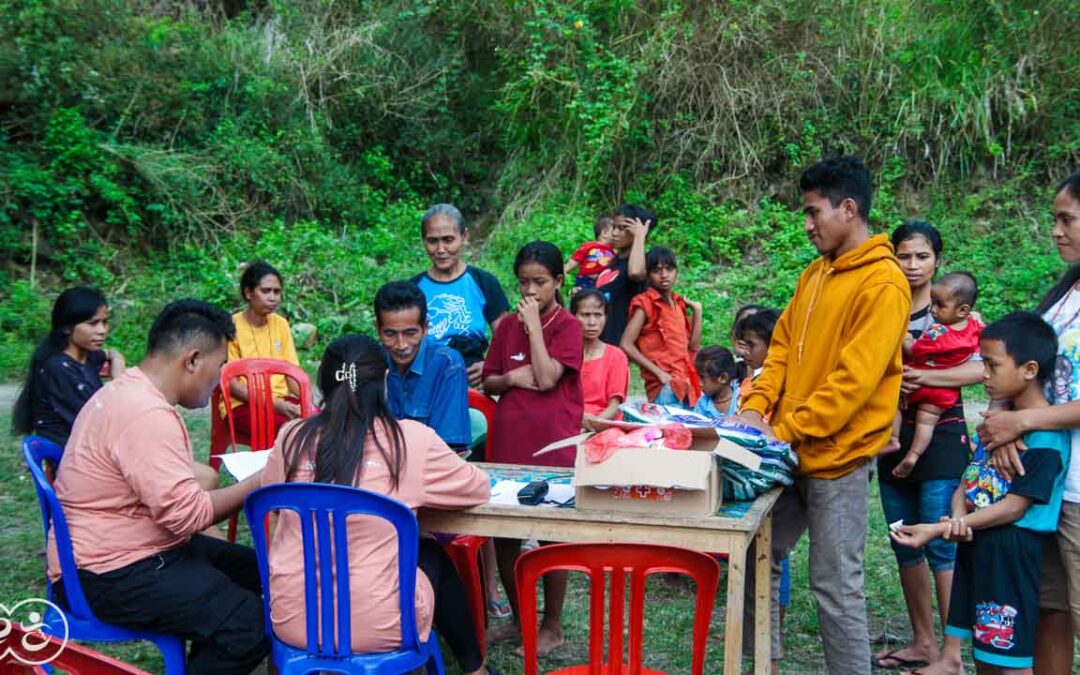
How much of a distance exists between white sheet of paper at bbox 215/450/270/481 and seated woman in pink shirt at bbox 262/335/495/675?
17.7 inches

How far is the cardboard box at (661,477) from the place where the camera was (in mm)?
2963

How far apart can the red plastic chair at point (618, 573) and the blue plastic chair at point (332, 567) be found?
1.29 ft

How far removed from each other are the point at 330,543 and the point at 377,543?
5.4 inches

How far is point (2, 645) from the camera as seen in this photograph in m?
1.87

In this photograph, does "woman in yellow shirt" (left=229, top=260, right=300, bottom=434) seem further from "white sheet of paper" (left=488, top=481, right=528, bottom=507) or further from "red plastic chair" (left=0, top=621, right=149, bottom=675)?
"red plastic chair" (left=0, top=621, right=149, bottom=675)

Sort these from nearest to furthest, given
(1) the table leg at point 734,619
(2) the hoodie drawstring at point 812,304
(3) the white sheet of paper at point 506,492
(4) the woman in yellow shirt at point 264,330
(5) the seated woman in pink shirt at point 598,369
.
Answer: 1. (1) the table leg at point 734,619
2. (3) the white sheet of paper at point 506,492
3. (2) the hoodie drawstring at point 812,304
4. (5) the seated woman in pink shirt at point 598,369
5. (4) the woman in yellow shirt at point 264,330

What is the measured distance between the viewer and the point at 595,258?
694 cm

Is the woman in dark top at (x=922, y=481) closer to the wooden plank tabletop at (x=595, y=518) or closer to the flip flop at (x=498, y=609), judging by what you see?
the wooden plank tabletop at (x=595, y=518)

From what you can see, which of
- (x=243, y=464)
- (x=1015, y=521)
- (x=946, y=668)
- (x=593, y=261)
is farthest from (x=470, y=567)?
(x=593, y=261)

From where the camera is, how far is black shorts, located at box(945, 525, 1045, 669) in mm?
3057

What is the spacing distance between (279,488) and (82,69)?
37.4ft

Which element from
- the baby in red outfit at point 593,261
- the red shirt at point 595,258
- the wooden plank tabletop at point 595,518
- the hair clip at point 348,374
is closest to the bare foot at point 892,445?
the wooden plank tabletop at point 595,518

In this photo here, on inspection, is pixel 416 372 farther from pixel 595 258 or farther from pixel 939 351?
pixel 595 258

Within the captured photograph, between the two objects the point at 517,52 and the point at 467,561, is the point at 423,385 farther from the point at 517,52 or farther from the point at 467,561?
the point at 517,52
